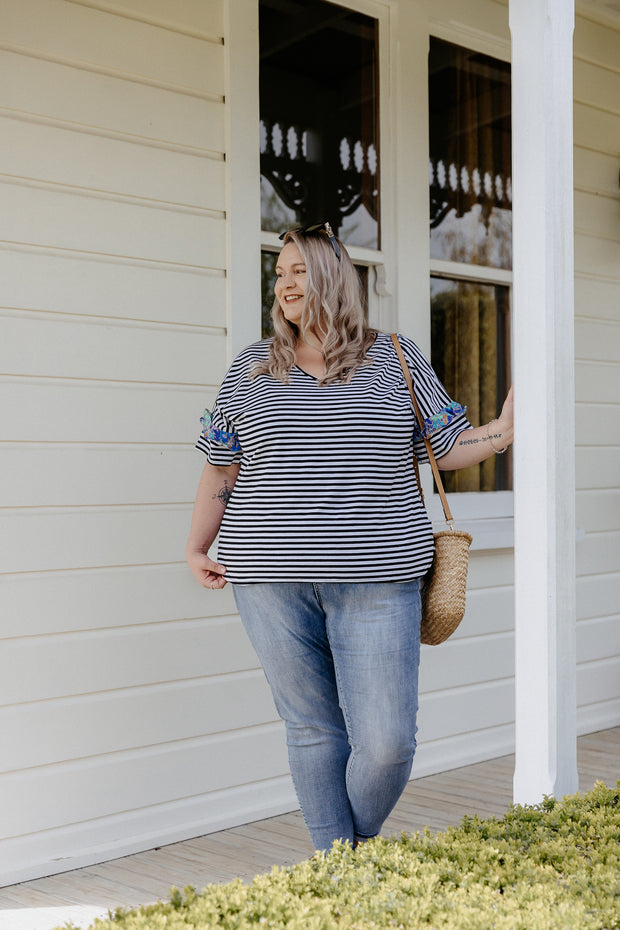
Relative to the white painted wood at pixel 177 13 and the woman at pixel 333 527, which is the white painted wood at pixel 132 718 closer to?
the woman at pixel 333 527

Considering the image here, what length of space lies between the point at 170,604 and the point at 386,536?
3.40 ft

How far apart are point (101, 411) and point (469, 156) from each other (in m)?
1.89

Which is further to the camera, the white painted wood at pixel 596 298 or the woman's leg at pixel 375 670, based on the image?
the white painted wood at pixel 596 298

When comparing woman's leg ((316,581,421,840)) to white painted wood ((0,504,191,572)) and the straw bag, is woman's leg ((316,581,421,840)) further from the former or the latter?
white painted wood ((0,504,191,572))

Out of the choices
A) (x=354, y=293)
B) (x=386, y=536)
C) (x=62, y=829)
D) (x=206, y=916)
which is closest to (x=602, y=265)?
(x=354, y=293)

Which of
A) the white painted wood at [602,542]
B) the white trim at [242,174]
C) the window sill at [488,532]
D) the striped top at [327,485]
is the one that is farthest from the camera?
the white painted wood at [602,542]

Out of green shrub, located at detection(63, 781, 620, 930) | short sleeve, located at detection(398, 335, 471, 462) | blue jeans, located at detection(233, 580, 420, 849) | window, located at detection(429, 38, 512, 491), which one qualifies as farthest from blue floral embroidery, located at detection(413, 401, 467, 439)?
window, located at detection(429, 38, 512, 491)

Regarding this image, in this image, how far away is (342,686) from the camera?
2.12 meters

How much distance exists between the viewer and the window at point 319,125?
320 centimetres

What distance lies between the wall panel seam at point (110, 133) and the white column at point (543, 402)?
1.14 m

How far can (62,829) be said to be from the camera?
8.82 feet

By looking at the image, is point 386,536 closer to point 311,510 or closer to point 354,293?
point 311,510

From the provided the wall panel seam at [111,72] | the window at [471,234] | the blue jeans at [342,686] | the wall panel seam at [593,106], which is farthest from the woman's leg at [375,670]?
the wall panel seam at [593,106]

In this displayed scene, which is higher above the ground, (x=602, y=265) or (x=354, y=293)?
(x=602, y=265)
